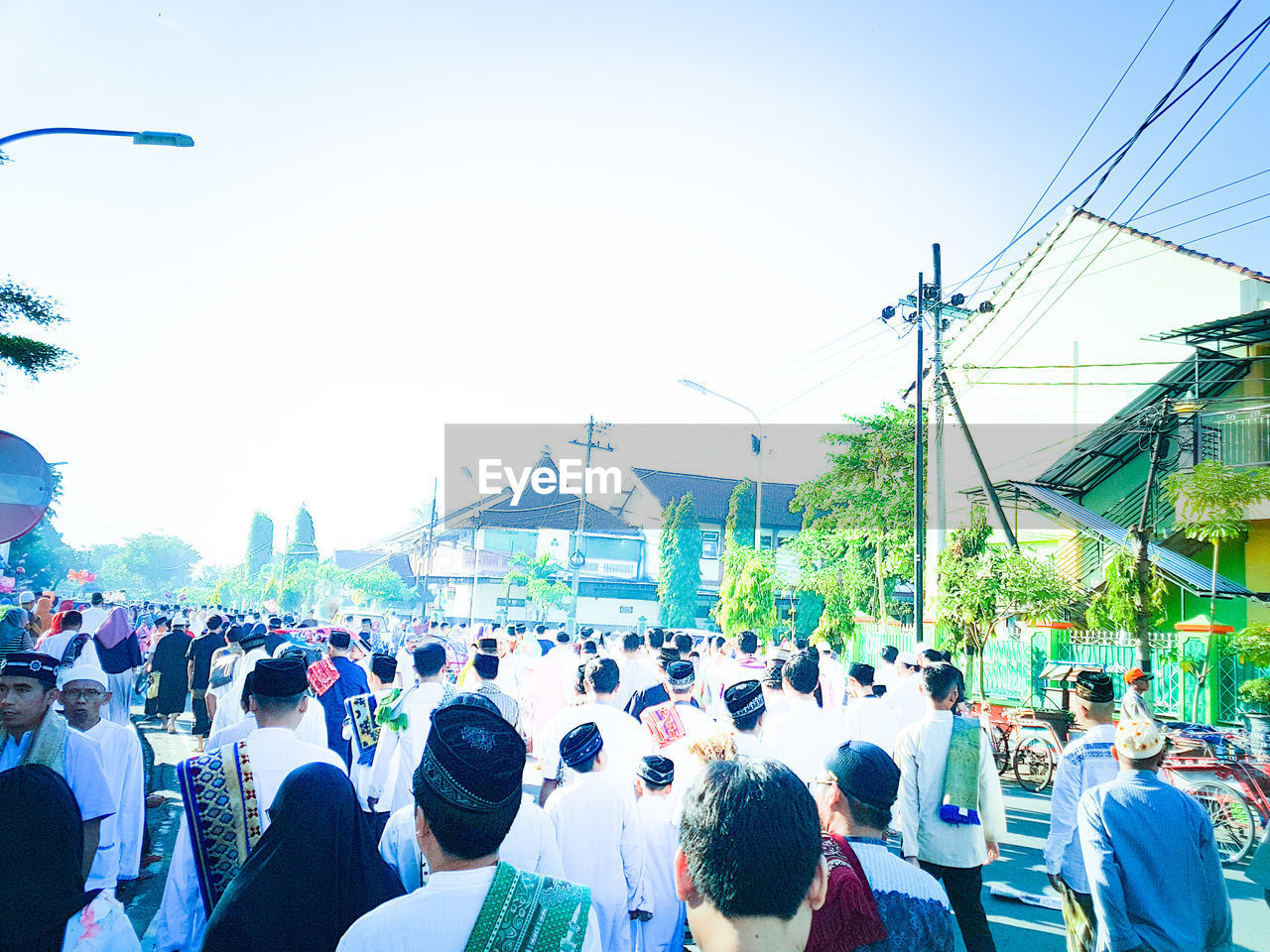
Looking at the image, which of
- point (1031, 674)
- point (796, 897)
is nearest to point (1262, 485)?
point (1031, 674)

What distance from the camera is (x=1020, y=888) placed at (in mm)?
7902

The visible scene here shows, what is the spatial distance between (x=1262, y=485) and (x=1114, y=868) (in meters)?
11.6

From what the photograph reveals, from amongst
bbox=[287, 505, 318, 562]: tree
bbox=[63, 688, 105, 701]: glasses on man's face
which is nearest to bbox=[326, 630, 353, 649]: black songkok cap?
bbox=[63, 688, 105, 701]: glasses on man's face

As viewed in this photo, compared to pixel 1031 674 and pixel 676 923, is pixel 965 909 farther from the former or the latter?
pixel 1031 674

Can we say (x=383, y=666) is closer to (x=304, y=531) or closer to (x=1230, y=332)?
(x=1230, y=332)

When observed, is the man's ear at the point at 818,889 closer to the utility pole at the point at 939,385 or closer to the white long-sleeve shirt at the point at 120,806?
the white long-sleeve shirt at the point at 120,806

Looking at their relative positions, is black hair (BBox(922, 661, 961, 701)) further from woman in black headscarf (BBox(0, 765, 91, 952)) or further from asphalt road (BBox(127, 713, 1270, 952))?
woman in black headscarf (BBox(0, 765, 91, 952))

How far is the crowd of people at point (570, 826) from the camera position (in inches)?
82.4

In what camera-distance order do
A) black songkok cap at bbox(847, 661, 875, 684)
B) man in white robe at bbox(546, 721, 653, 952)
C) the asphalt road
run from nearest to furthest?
man in white robe at bbox(546, 721, 653, 952)
the asphalt road
black songkok cap at bbox(847, 661, 875, 684)

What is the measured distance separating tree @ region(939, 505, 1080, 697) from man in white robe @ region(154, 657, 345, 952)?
12726mm

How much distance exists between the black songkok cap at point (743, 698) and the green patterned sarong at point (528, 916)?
124 inches

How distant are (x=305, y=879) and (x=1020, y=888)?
7.27 m

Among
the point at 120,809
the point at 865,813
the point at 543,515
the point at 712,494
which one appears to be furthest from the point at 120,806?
the point at 543,515

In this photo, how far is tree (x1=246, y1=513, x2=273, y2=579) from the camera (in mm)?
100188
